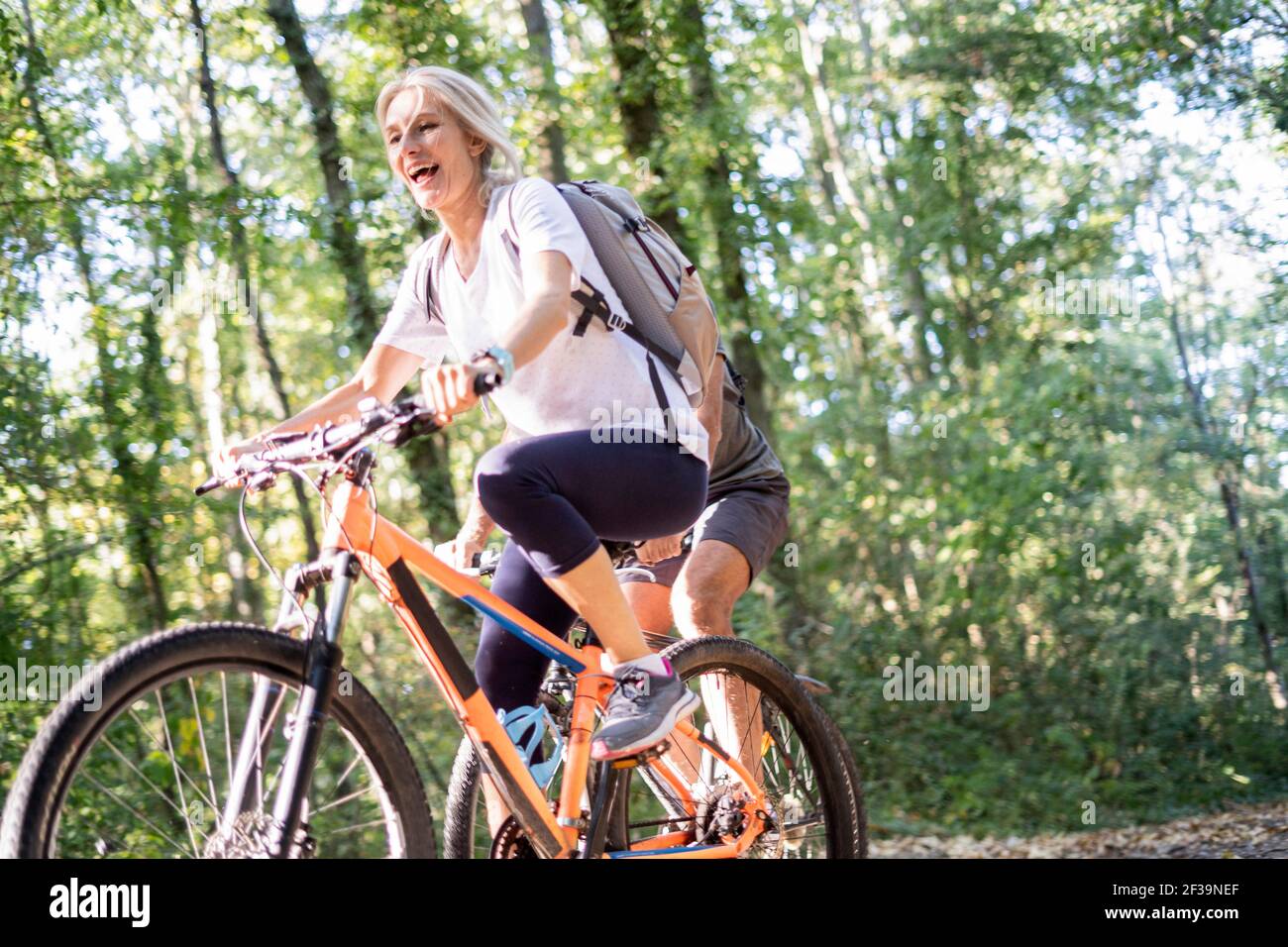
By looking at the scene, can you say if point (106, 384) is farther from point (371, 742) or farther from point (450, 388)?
point (450, 388)

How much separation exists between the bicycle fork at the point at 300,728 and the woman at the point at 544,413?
1.24 ft

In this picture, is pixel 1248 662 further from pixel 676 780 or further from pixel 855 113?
pixel 855 113

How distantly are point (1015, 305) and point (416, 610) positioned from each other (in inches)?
503

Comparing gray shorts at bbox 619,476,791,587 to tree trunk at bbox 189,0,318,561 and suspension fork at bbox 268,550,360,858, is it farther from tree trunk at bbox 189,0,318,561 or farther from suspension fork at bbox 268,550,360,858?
tree trunk at bbox 189,0,318,561

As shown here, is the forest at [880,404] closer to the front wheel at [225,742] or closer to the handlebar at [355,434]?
the front wheel at [225,742]

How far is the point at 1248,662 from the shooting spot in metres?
8.92

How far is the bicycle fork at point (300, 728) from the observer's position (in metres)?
2.30

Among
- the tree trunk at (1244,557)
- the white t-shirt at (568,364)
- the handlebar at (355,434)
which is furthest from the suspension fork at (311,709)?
the tree trunk at (1244,557)

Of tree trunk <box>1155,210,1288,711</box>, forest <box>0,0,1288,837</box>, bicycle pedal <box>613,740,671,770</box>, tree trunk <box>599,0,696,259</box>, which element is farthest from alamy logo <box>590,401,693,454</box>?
tree trunk <box>1155,210,1288,711</box>

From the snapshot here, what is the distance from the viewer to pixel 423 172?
2850 mm

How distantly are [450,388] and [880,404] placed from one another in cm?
1100
